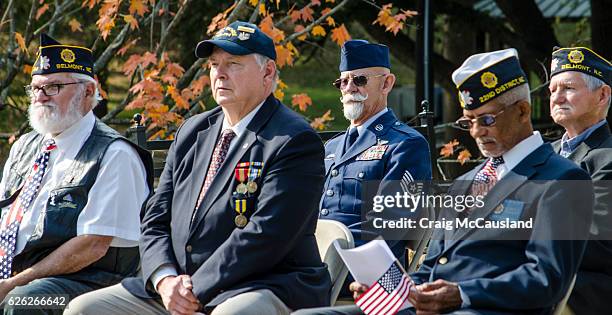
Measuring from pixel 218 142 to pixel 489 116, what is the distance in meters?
1.32

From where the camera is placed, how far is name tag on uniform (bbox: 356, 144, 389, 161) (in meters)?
5.42

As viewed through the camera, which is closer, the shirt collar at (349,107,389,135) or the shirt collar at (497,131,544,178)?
the shirt collar at (497,131,544,178)

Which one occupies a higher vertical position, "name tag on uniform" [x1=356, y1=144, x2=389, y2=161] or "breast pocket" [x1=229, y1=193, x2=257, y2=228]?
"name tag on uniform" [x1=356, y1=144, x2=389, y2=161]

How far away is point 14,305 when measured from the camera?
4.47m

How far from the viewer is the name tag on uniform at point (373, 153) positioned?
5423mm

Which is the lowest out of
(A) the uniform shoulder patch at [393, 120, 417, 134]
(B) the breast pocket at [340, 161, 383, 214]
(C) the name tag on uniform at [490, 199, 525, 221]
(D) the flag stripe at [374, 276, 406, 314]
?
(D) the flag stripe at [374, 276, 406, 314]

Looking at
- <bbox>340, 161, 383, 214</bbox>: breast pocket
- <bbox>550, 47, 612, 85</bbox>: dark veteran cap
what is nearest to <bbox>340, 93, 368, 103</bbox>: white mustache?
<bbox>340, 161, 383, 214</bbox>: breast pocket

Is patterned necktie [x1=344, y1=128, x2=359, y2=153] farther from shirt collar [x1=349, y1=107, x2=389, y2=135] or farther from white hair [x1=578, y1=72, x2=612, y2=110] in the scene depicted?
white hair [x1=578, y1=72, x2=612, y2=110]

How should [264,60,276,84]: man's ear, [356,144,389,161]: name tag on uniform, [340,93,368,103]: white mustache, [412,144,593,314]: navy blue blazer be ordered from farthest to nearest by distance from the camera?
1. [340,93,368,103]: white mustache
2. [356,144,389,161]: name tag on uniform
3. [264,60,276,84]: man's ear
4. [412,144,593,314]: navy blue blazer

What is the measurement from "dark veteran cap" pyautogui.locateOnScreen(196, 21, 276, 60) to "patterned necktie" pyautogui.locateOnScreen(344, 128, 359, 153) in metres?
1.32

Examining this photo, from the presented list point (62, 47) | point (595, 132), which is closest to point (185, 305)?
point (62, 47)

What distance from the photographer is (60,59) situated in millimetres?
5113

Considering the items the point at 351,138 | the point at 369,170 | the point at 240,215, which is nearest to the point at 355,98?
the point at 351,138

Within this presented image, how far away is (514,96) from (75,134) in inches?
94.4
